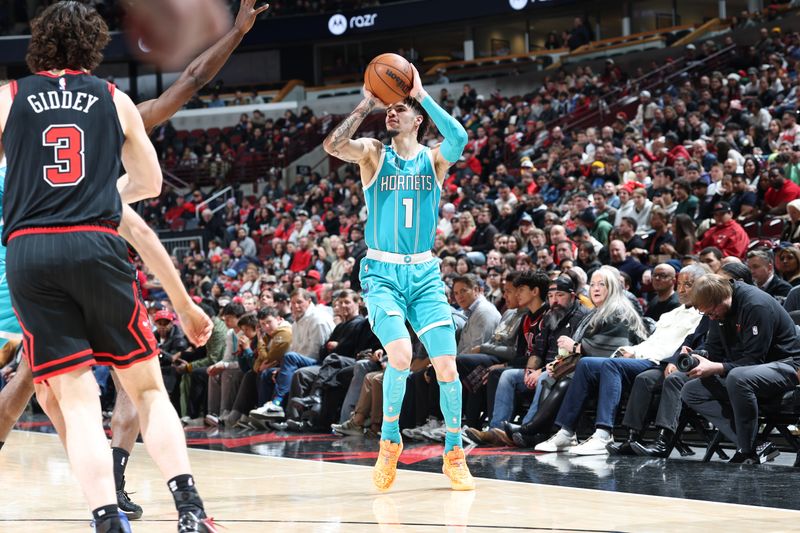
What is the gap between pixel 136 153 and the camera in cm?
338

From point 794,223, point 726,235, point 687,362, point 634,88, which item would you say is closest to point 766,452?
point 687,362

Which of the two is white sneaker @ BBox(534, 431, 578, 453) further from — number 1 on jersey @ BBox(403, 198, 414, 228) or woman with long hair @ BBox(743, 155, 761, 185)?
woman with long hair @ BBox(743, 155, 761, 185)

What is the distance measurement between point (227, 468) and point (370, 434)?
2384 mm

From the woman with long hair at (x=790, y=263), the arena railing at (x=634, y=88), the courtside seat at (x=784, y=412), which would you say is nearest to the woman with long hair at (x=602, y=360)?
the courtside seat at (x=784, y=412)

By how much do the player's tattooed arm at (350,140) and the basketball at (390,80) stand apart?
56mm

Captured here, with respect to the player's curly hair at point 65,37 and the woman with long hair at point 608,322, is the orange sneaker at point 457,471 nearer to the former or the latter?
the woman with long hair at point 608,322

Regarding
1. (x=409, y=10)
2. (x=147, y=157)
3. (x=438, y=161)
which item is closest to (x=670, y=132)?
(x=438, y=161)

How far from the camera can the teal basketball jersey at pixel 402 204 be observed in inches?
223

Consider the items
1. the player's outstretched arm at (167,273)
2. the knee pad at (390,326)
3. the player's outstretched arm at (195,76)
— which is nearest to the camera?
the player's outstretched arm at (167,273)

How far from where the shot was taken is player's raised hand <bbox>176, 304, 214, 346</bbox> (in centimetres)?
342

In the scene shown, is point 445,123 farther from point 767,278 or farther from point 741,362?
point 767,278

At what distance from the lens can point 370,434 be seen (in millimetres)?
8914

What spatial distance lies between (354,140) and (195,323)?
2.45 m

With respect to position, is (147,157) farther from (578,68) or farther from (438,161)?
(578,68)
